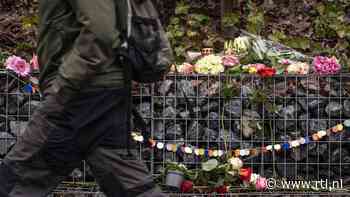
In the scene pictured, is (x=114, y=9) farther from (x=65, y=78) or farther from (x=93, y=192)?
(x=93, y=192)

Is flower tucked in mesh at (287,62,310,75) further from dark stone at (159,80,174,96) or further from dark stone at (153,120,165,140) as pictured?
dark stone at (153,120,165,140)

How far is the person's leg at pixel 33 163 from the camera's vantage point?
14.6 ft

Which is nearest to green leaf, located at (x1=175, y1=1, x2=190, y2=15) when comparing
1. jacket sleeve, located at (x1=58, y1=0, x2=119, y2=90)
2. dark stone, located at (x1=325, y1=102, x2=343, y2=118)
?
dark stone, located at (x1=325, y1=102, x2=343, y2=118)

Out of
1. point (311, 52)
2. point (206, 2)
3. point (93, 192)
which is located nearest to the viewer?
point (93, 192)

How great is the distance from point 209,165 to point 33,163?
2345 mm

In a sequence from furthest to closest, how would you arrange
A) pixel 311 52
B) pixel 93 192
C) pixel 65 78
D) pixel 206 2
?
1. pixel 206 2
2. pixel 311 52
3. pixel 93 192
4. pixel 65 78

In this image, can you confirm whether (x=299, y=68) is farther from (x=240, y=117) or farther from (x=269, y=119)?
(x=240, y=117)

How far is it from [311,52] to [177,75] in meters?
2.65

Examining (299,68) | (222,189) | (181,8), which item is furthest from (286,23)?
(222,189)

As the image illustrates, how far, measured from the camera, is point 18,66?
6590 millimetres

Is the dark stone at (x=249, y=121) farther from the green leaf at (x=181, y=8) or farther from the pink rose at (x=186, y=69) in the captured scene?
the green leaf at (x=181, y=8)

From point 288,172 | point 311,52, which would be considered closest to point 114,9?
point 288,172

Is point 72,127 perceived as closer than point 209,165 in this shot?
Yes

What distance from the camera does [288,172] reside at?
6.78 meters
